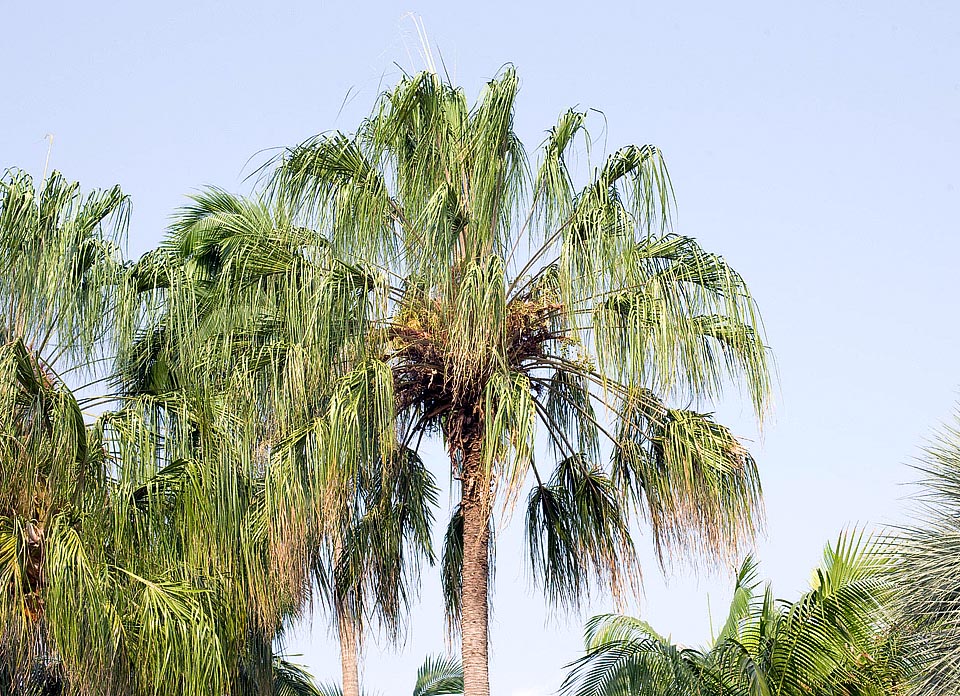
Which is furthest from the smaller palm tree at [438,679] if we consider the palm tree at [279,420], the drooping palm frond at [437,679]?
the palm tree at [279,420]

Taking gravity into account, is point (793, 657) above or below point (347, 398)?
below

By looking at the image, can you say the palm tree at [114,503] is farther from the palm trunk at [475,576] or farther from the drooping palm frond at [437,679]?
the drooping palm frond at [437,679]

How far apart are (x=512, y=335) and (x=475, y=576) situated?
1881mm

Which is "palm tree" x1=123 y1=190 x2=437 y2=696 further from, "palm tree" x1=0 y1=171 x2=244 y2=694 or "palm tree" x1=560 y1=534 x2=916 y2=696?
"palm tree" x1=560 y1=534 x2=916 y2=696

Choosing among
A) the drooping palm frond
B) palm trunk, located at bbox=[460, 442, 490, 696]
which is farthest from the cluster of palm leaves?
the drooping palm frond

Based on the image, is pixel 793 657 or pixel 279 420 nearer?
pixel 279 420

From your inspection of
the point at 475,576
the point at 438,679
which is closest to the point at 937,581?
the point at 475,576

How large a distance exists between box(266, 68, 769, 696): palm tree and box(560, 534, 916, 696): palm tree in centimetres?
237

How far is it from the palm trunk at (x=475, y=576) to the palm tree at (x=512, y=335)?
0.02m

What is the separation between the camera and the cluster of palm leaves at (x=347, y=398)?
10242 mm

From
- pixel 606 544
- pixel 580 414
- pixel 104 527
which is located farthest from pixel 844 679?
pixel 104 527

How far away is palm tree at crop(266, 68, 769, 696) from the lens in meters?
10.5

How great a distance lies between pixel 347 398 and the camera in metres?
10.5

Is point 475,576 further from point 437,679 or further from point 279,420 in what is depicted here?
point 437,679
